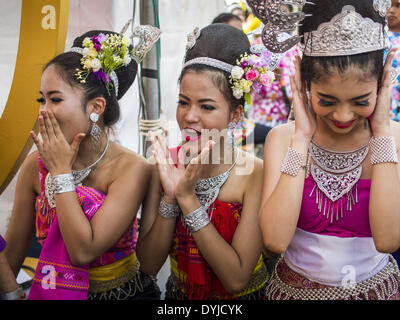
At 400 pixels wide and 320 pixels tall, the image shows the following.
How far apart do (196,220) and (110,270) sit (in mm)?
582

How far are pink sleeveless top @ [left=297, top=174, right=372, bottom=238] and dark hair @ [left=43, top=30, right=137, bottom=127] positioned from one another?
42.5 inches

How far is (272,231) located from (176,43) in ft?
7.84

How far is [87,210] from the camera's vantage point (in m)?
1.80

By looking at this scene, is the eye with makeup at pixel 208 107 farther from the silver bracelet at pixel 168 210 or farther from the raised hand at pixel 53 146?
the raised hand at pixel 53 146

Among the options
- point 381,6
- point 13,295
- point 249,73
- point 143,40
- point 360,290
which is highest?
point 381,6

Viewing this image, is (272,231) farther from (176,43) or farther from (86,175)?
(176,43)

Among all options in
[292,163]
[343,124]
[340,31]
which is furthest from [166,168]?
[340,31]

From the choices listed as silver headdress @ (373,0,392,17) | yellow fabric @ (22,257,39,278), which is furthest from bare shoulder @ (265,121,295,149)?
yellow fabric @ (22,257,39,278)

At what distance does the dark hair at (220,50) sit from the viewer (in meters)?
1.83

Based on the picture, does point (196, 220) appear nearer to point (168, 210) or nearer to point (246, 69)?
point (168, 210)

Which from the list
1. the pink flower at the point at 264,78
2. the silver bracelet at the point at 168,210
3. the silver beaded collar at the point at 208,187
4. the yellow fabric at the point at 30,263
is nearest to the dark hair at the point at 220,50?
the pink flower at the point at 264,78

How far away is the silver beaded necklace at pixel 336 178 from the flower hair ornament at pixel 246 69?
49 centimetres

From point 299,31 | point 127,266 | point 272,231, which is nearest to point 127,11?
point 299,31
